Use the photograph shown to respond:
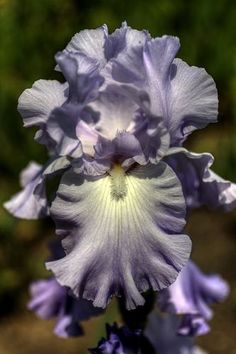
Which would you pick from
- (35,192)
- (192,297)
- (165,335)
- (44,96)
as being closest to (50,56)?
(165,335)

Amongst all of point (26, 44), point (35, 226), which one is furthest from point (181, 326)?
point (26, 44)

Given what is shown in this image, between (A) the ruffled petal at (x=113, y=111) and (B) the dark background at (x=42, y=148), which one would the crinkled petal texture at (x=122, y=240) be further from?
(B) the dark background at (x=42, y=148)

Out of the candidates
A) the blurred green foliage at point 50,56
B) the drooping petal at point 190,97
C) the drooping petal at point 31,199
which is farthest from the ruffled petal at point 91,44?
the blurred green foliage at point 50,56

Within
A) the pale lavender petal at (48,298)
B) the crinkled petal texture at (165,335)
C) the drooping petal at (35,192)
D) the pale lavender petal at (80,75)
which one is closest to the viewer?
the pale lavender petal at (80,75)

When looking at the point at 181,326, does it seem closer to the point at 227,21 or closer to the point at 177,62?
the point at 177,62

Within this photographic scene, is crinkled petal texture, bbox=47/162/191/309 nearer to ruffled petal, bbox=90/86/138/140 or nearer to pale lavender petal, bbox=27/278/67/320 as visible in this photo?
ruffled petal, bbox=90/86/138/140

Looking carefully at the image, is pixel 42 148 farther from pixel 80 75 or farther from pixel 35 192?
pixel 80 75

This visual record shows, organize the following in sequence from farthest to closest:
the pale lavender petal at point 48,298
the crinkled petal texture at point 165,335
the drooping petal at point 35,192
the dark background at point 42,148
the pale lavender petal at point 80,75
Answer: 1. the dark background at point 42,148
2. the crinkled petal texture at point 165,335
3. the pale lavender petal at point 48,298
4. the drooping petal at point 35,192
5. the pale lavender petal at point 80,75

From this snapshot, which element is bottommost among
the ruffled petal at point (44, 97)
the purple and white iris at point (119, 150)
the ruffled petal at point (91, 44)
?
the purple and white iris at point (119, 150)
